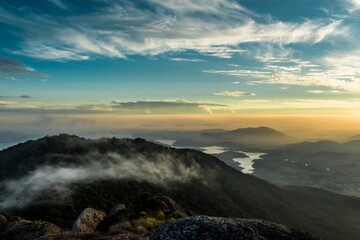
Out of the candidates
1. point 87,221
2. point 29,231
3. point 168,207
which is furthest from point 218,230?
point 168,207

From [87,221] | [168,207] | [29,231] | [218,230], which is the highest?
[218,230]

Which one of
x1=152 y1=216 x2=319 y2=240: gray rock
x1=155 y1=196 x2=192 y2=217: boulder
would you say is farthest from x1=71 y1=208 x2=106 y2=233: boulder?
x1=152 y1=216 x2=319 y2=240: gray rock

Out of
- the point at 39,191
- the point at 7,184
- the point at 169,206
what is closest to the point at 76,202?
the point at 39,191

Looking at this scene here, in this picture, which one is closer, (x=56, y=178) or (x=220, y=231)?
(x=220, y=231)

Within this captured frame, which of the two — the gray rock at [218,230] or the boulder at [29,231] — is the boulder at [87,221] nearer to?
the boulder at [29,231]

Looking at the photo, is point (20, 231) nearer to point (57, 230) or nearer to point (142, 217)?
point (57, 230)

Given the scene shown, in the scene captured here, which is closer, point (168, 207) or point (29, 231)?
point (29, 231)

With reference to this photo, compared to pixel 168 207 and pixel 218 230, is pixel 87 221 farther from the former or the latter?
pixel 218 230
